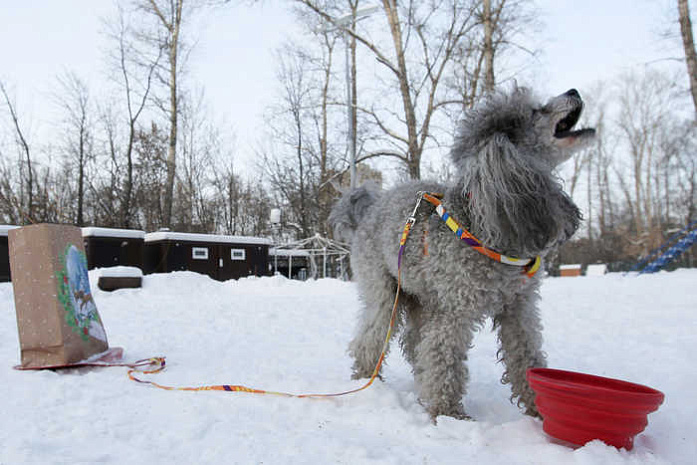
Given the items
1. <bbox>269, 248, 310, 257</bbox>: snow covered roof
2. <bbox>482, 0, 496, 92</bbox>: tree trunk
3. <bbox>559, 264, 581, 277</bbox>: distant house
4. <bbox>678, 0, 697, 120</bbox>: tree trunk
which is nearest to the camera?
<bbox>678, 0, 697, 120</bbox>: tree trunk

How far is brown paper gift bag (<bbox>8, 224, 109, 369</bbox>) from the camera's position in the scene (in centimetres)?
351

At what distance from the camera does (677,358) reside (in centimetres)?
370

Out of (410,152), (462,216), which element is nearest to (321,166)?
(410,152)

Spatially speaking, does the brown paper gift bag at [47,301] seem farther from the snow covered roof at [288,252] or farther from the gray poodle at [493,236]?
the snow covered roof at [288,252]

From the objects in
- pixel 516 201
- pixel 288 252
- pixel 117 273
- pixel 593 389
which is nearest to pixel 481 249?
pixel 516 201

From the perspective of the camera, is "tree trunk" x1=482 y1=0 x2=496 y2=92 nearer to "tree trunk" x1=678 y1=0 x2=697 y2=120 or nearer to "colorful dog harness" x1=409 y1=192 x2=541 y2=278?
"tree trunk" x1=678 y1=0 x2=697 y2=120

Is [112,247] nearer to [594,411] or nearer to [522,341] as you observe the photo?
[522,341]

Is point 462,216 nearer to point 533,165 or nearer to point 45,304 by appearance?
point 533,165

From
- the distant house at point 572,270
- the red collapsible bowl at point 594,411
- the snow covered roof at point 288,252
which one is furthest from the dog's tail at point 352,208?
the distant house at point 572,270

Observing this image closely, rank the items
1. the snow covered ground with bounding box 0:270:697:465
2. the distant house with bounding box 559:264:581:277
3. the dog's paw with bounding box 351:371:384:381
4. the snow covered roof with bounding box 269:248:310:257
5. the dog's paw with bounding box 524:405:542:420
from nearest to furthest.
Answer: the snow covered ground with bounding box 0:270:697:465 < the dog's paw with bounding box 524:405:542:420 < the dog's paw with bounding box 351:371:384:381 < the snow covered roof with bounding box 269:248:310:257 < the distant house with bounding box 559:264:581:277

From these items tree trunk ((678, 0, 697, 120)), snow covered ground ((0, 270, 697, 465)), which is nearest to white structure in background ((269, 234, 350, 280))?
tree trunk ((678, 0, 697, 120))

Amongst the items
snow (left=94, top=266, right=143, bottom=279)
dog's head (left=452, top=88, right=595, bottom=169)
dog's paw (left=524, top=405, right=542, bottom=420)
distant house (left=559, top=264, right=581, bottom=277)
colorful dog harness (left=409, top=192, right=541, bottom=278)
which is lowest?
distant house (left=559, top=264, right=581, bottom=277)

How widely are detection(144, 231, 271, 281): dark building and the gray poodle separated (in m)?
11.7

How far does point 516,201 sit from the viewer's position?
243cm
